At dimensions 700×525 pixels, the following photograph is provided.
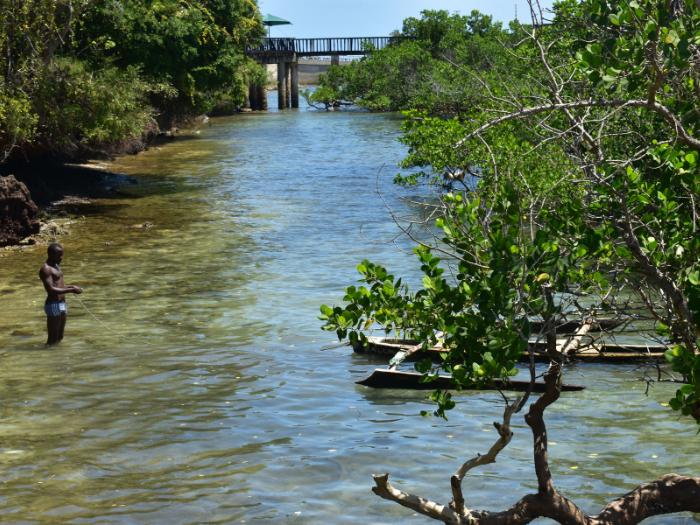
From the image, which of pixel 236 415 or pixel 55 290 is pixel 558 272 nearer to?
pixel 236 415

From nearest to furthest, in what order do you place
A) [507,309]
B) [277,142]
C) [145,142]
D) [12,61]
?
[507,309]
[12,61]
[145,142]
[277,142]

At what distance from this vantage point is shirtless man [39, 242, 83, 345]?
1447cm

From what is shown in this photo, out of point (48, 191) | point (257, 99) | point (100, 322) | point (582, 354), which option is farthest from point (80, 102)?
point (257, 99)

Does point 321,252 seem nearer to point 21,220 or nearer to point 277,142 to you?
point 21,220

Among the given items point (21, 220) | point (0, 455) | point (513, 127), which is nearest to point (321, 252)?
point (513, 127)

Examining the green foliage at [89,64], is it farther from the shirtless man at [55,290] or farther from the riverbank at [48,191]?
the shirtless man at [55,290]

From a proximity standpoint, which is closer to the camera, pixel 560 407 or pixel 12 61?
pixel 560 407

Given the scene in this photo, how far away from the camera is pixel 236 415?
12.1 meters

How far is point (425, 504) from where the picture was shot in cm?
648

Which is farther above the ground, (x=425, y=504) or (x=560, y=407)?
(x=425, y=504)

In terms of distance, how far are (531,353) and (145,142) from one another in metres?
43.3

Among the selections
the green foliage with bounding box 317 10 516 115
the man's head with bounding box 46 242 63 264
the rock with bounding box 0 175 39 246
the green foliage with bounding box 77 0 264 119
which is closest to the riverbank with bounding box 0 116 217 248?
the rock with bounding box 0 175 39 246

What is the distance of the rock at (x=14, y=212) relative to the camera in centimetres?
2277

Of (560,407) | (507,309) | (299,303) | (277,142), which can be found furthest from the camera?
(277,142)
